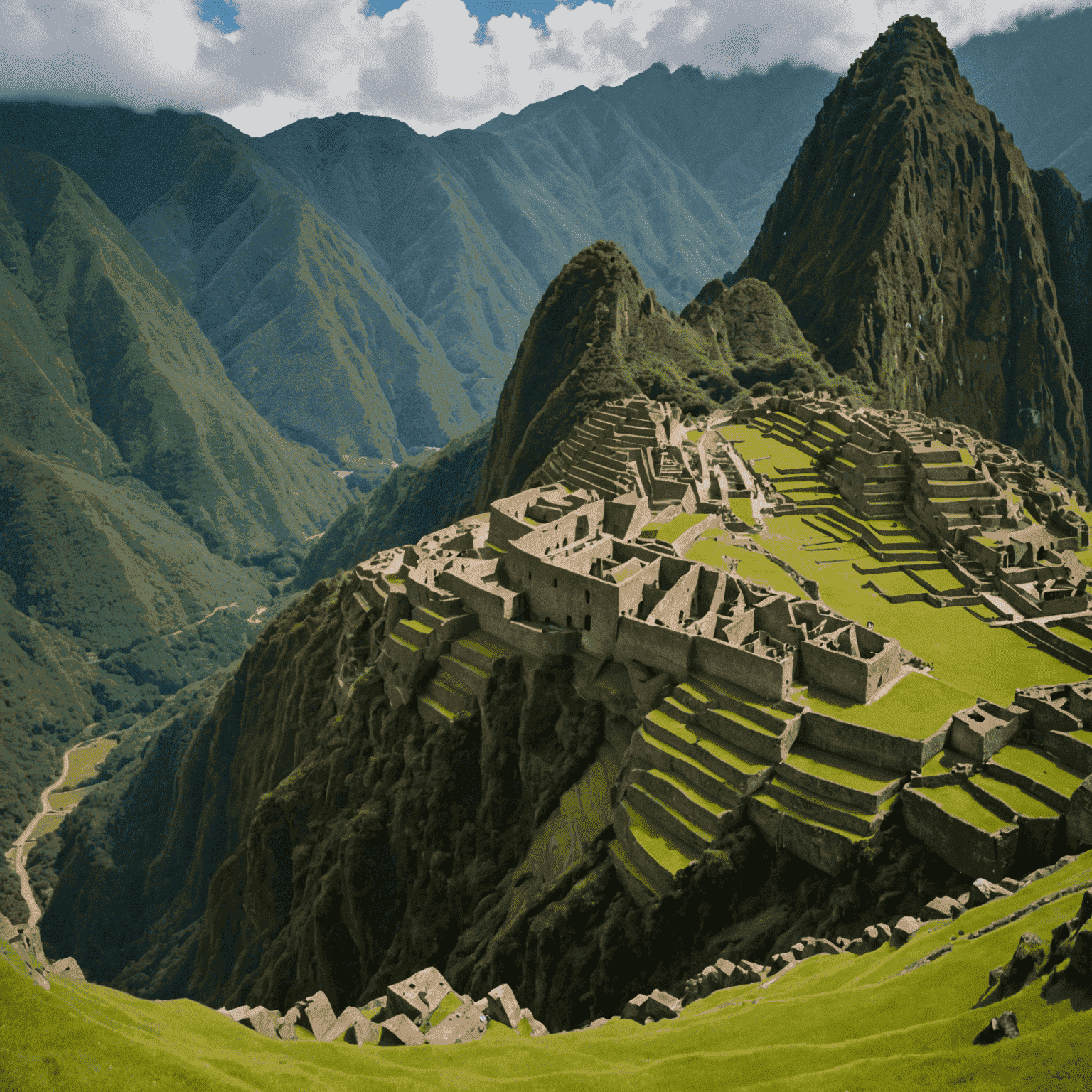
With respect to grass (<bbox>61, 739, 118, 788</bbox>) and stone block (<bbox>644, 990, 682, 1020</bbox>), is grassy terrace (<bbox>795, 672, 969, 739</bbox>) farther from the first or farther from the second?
grass (<bbox>61, 739, 118, 788</bbox>)

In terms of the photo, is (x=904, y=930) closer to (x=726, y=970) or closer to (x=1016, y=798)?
(x=726, y=970)

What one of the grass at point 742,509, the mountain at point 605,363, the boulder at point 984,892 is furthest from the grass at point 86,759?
the boulder at point 984,892

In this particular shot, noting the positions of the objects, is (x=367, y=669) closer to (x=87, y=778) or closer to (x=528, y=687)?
(x=528, y=687)

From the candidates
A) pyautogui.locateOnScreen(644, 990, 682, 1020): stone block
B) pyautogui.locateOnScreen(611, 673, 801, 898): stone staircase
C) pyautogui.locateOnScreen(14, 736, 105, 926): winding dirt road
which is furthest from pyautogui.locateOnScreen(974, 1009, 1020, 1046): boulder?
pyautogui.locateOnScreen(14, 736, 105, 926): winding dirt road

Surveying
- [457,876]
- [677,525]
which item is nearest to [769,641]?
[457,876]

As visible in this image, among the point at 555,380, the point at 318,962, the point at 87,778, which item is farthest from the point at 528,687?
the point at 87,778
